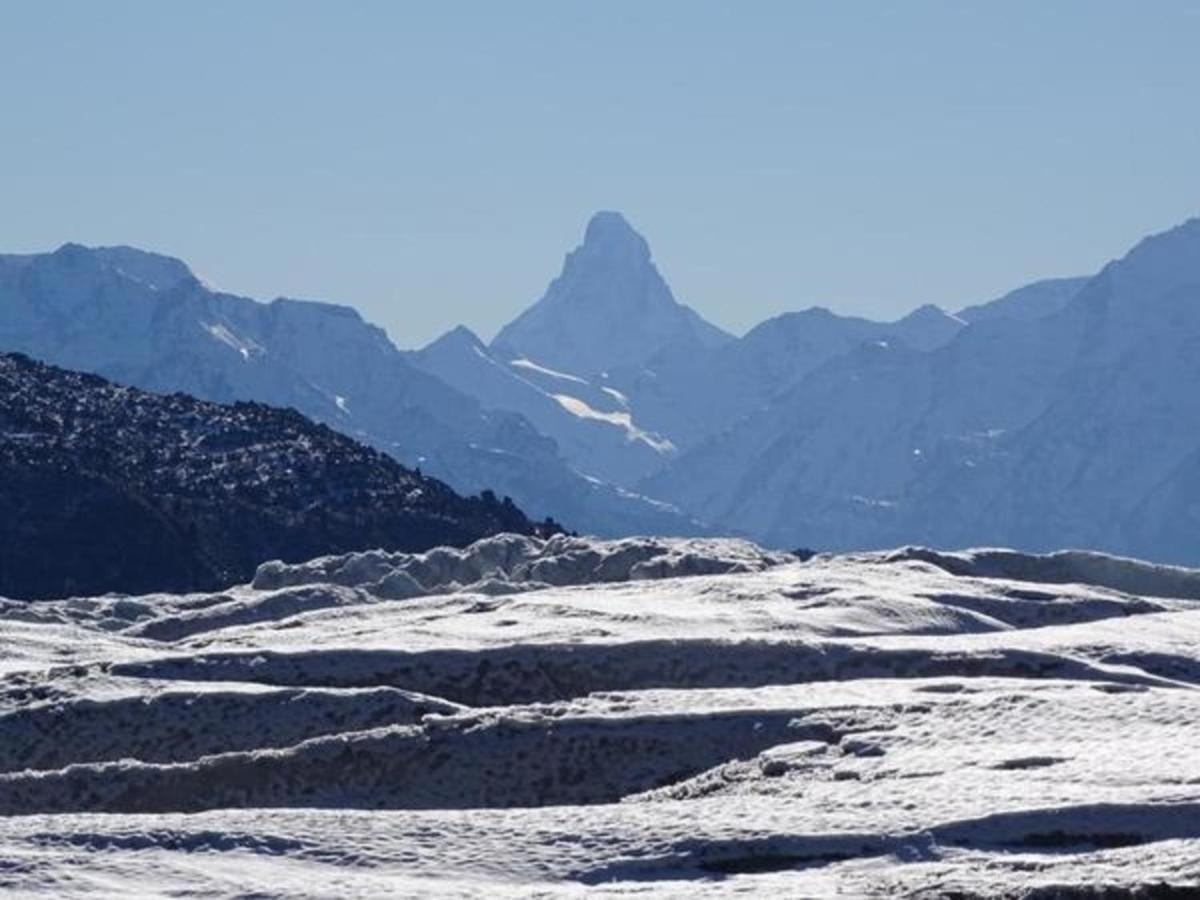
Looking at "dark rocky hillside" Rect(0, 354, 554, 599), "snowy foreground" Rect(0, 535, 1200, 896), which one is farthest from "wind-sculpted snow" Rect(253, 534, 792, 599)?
"dark rocky hillside" Rect(0, 354, 554, 599)

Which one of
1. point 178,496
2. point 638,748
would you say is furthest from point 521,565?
point 178,496

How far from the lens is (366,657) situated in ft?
152

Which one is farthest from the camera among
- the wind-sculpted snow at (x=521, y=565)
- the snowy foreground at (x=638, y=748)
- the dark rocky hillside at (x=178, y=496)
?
the dark rocky hillside at (x=178, y=496)

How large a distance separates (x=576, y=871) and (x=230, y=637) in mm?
32438

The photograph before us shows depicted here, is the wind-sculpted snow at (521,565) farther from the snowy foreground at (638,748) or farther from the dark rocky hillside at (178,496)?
the dark rocky hillside at (178,496)

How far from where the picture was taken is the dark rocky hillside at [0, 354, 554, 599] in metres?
137

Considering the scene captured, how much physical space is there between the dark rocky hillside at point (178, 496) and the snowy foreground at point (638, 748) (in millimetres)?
72780

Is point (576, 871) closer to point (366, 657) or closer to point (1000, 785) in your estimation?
point (1000, 785)

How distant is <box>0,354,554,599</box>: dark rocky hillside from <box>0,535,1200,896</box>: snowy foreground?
239 ft

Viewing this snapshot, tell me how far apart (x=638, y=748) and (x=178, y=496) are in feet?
372

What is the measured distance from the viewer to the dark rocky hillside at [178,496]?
137 meters

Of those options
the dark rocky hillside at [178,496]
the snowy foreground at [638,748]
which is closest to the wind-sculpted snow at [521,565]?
the snowy foreground at [638,748]

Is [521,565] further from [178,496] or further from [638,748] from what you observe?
[178,496]

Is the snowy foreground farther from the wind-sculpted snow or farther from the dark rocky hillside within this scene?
the dark rocky hillside
